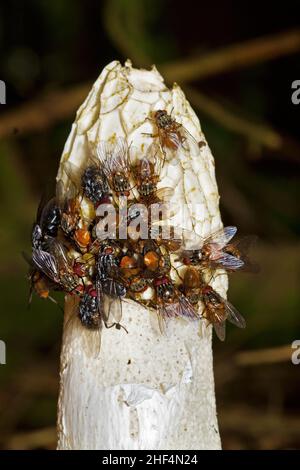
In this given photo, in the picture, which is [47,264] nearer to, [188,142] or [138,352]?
[138,352]

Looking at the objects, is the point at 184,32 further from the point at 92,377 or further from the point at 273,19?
the point at 92,377

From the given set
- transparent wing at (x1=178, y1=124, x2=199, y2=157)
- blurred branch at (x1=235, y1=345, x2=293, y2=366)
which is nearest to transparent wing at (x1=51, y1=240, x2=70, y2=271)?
transparent wing at (x1=178, y1=124, x2=199, y2=157)

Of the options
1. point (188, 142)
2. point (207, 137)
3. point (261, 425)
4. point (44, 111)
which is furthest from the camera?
point (207, 137)

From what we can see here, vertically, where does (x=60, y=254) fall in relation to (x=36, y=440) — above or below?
above

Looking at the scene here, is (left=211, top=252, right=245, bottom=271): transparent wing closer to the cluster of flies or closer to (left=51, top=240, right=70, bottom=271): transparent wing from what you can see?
the cluster of flies

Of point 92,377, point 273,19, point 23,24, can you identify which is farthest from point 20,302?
point 92,377

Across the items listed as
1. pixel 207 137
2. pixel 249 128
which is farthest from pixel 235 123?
pixel 207 137

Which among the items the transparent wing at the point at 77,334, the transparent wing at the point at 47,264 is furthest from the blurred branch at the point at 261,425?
the transparent wing at the point at 47,264
